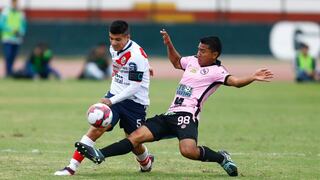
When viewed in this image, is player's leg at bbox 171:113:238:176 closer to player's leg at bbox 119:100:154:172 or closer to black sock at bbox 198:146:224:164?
black sock at bbox 198:146:224:164

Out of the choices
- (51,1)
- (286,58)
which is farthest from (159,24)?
(51,1)

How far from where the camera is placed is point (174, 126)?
37.4 ft

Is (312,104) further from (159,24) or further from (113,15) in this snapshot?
(113,15)

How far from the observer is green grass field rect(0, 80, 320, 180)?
11766 mm

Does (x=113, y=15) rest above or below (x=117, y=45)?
below

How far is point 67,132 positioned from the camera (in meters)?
16.4

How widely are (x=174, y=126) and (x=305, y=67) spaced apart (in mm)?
19303

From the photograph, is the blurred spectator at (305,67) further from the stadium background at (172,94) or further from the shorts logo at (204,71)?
the shorts logo at (204,71)

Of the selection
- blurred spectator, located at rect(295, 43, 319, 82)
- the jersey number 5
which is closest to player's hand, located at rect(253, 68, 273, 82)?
the jersey number 5

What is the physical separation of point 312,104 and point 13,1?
1126 cm

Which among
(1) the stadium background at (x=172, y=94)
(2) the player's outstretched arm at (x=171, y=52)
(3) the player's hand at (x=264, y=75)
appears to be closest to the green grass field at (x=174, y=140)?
(1) the stadium background at (x=172, y=94)

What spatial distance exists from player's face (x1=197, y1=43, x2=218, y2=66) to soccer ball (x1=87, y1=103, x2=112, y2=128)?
1338 mm

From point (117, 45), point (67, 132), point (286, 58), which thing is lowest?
point (286, 58)

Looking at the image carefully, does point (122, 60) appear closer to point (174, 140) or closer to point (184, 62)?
point (184, 62)
